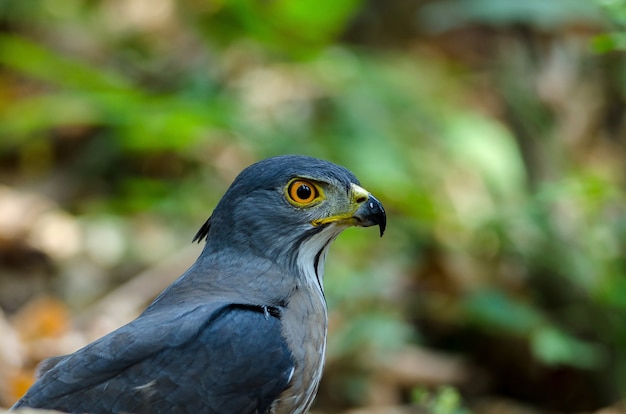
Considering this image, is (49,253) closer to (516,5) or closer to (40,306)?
(40,306)

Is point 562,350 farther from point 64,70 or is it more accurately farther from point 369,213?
point 64,70

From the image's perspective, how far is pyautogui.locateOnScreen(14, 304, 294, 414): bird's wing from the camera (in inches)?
156

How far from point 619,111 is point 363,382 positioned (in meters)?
4.60

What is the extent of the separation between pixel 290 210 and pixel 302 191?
0.10 meters

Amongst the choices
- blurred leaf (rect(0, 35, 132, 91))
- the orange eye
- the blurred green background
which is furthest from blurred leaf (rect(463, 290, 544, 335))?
blurred leaf (rect(0, 35, 132, 91))

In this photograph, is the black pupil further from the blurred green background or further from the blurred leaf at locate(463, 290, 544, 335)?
the blurred leaf at locate(463, 290, 544, 335)

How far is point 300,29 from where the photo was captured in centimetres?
891

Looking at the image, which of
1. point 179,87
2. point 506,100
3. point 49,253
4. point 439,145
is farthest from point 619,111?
point 49,253

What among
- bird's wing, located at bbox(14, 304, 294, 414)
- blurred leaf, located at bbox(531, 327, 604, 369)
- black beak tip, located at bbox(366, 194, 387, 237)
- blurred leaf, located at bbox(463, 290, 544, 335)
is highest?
black beak tip, located at bbox(366, 194, 387, 237)

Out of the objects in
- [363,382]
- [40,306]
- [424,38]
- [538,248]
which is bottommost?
[363,382]

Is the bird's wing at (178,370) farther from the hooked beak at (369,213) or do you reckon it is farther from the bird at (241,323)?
the hooked beak at (369,213)

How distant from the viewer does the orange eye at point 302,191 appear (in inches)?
183

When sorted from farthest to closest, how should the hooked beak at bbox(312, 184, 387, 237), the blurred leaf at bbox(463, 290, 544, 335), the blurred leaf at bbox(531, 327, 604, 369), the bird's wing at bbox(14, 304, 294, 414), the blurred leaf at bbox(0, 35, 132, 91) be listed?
the blurred leaf at bbox(0, 35, 132, 91) → the blurred leaf at bbox(463, 290, 544, 335) → the blurred leaf at bbox(531, 327, 604, 369) → the hooked beak at bbox(312, 184, 387, 237) → the bird's wing at bbox(14, 304, 294, 414)

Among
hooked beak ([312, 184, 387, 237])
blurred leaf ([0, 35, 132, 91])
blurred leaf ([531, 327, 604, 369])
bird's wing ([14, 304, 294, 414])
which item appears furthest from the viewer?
blurred leaf ([0, 35, 132, 91])
